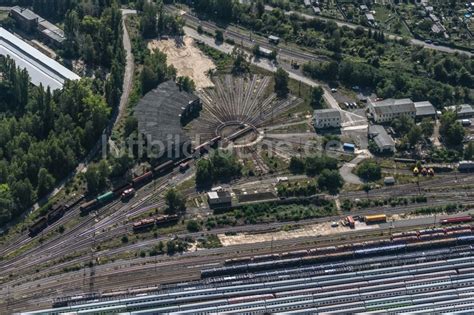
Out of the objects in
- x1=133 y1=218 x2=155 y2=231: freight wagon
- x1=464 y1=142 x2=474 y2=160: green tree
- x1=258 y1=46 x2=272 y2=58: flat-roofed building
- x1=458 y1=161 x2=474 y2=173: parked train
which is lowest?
x1=133 y1=218 x2=155 y2=231: freight wagon

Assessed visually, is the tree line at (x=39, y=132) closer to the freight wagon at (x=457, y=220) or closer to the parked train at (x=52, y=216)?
the parked train at (x=52, y=216)

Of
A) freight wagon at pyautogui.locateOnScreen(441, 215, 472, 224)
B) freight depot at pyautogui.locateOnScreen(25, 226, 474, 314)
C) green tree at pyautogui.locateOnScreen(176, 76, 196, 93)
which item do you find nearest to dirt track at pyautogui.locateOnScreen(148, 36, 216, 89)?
green tree at pyautogui.locateOnScreen(176, 76, 196, 93)

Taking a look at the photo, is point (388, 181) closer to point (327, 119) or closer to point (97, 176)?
point (327, 119)

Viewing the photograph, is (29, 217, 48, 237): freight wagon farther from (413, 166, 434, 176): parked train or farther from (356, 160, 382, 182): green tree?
(413, 166, 434, 176): parked train

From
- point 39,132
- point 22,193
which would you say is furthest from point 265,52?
point 22,193

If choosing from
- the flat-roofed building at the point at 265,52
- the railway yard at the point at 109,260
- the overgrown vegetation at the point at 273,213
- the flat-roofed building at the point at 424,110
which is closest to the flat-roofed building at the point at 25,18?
the flat-roofed building at the point at 265,52

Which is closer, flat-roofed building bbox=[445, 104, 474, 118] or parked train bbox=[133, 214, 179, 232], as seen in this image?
parked train bbox=[133, 214, 179, 232]
